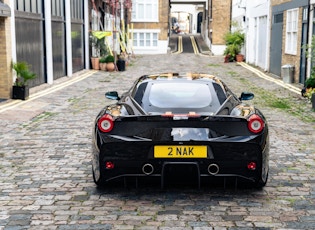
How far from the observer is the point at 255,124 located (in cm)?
564

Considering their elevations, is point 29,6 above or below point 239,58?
above

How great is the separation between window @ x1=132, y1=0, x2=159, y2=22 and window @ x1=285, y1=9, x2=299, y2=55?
28.2 m

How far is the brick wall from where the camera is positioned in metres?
14.2

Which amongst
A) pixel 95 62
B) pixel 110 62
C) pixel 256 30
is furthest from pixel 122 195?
pixel 256 30

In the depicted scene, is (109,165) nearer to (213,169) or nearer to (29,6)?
(213,169)

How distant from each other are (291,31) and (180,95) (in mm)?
16068

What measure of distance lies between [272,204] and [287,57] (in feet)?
56.2

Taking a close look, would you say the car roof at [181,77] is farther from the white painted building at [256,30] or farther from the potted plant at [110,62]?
the potted plant at [110,62]

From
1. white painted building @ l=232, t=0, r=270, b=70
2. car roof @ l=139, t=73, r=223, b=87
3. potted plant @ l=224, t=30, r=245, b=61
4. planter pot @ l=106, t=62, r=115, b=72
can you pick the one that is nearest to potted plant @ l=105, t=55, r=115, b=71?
planter pot @ l=106, t=62, r=115, b=72

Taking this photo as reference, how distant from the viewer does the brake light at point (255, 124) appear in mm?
5621

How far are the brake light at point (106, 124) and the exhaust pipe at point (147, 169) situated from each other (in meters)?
0.58

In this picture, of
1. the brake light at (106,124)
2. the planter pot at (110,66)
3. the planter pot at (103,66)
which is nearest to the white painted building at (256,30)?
the planter pot at (110,66)

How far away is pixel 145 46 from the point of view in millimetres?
48688

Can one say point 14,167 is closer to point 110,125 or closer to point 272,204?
point 110,125
